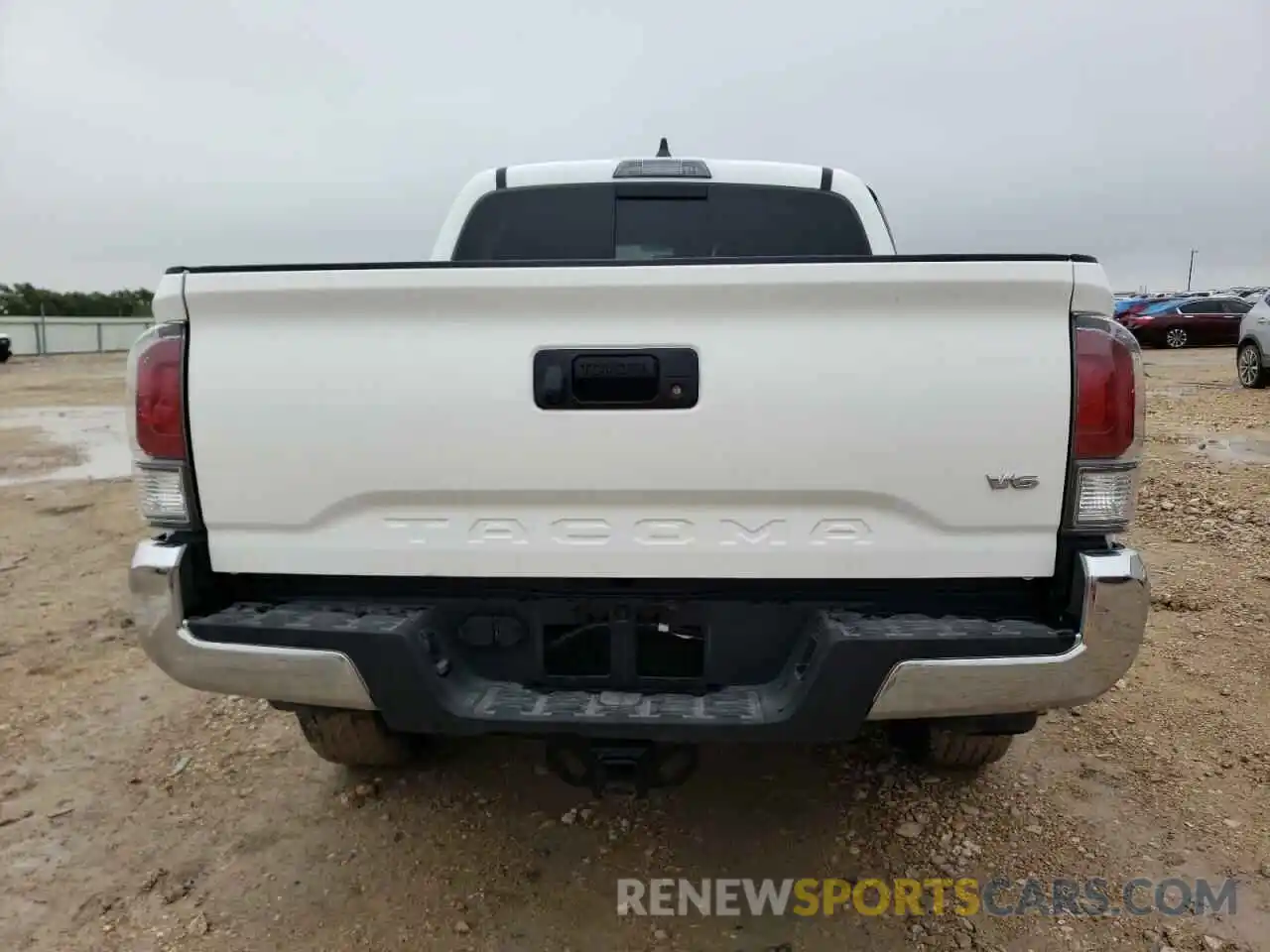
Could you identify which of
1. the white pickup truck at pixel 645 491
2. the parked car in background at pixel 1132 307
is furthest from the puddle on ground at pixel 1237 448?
the parked car in background at pixel 1132 307

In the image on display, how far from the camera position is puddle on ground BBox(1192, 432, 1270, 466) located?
8.02 m

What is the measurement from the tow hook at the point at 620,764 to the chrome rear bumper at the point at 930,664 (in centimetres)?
52

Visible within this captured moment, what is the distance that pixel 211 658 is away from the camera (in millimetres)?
2062

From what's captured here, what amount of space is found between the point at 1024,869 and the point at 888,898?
0.46m

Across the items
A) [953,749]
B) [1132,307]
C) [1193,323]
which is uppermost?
[1132,307]

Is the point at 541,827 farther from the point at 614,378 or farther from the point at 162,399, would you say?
the point at 162,399

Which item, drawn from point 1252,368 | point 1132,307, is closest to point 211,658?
point 1252,368

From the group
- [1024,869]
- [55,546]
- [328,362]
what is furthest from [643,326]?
[55,546]

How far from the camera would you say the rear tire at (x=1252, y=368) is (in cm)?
1311

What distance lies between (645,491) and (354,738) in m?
1.50

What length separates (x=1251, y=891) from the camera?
8.29 feet

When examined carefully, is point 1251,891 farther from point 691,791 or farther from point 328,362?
point 328,362

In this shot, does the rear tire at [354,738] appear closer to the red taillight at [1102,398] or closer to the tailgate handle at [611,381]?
the tailgate handle at [611,381]

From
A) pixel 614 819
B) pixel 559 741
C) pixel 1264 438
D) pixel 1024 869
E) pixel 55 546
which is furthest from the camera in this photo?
pixel 1264 438
